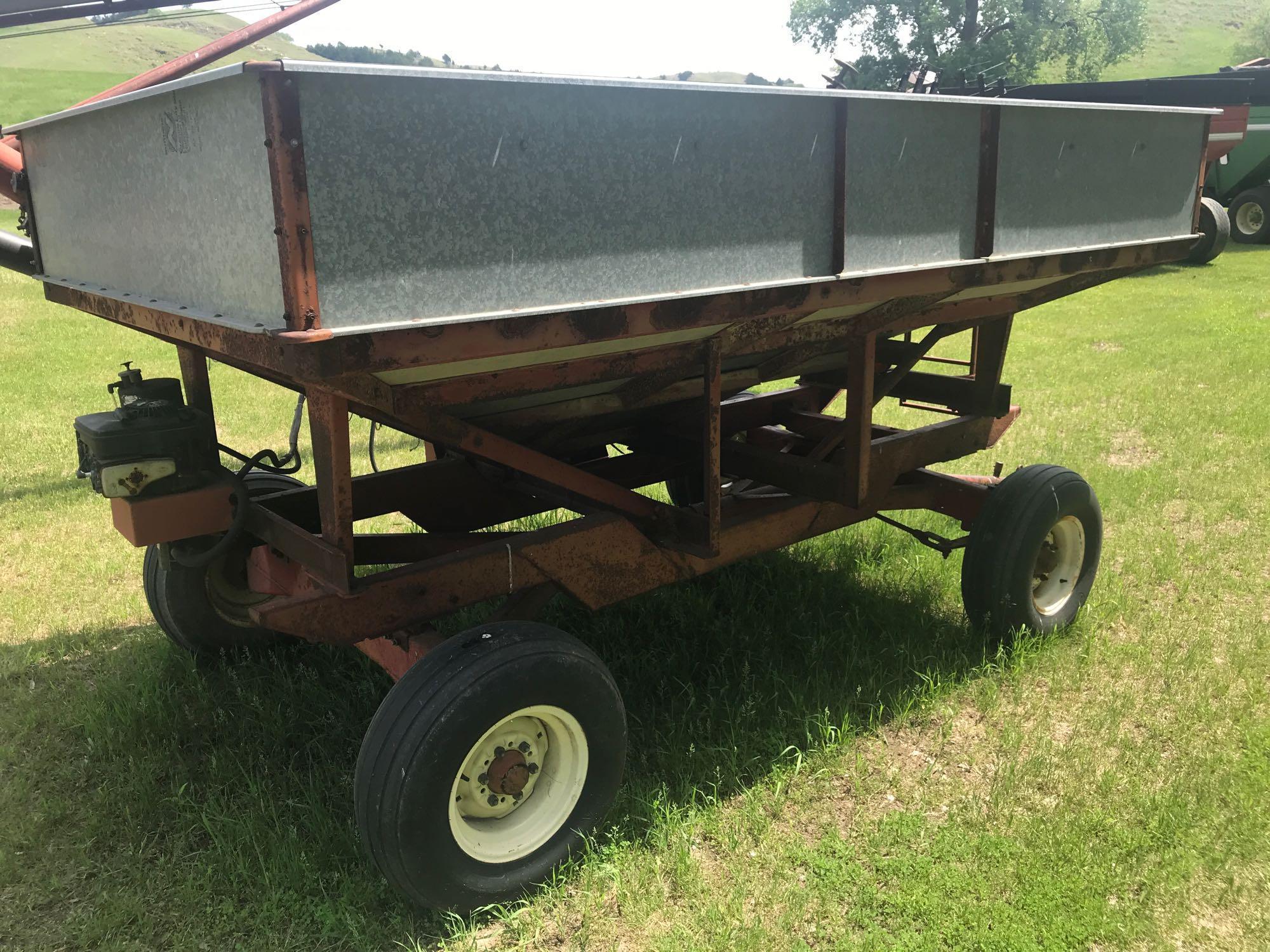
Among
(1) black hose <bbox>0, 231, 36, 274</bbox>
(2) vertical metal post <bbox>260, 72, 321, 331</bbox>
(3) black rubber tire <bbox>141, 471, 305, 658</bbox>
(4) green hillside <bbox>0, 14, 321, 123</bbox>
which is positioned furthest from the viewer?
(4) green hillside <bbox>0, 14, 321, 123</bbox>

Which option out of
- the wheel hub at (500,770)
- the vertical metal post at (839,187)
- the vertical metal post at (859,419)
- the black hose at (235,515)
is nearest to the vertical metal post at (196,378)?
the black hose at (235,515)

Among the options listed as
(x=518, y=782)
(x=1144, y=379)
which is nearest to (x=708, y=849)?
(x=518, y=782)

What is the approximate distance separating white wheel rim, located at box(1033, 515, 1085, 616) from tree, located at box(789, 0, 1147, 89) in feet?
116

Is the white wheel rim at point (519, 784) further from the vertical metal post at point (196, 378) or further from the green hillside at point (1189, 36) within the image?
the green hillside at point (1189, 36)

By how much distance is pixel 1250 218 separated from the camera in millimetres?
19484

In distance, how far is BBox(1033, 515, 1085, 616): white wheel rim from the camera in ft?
14.1

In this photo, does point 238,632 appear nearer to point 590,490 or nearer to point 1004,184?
point 590,490

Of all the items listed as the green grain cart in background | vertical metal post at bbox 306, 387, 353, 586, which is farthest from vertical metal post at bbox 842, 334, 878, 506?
the green grain cart in background

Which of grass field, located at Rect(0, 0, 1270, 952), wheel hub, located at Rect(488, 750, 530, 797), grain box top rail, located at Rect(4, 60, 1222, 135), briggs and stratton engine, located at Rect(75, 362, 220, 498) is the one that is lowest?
grass field, located at Rect(0, 0, 1270, 952)

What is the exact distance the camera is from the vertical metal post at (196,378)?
3.28 meters

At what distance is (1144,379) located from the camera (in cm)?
926

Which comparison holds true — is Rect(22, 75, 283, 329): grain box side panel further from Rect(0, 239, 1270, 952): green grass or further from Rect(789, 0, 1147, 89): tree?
Rect(789, 0, 1147, 89): tree

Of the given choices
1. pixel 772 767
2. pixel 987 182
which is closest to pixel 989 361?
pixel 987 182

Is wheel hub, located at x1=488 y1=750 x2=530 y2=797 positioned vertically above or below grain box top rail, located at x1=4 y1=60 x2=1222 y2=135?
below
